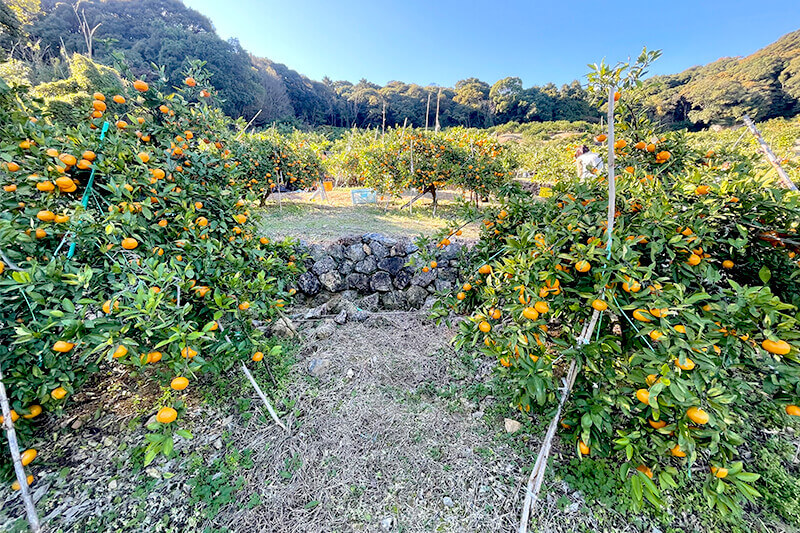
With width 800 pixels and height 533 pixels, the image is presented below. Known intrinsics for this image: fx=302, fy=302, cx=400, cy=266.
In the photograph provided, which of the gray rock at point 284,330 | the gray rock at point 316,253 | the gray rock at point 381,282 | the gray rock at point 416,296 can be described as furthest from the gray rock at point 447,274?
the gray rock at point 284,330

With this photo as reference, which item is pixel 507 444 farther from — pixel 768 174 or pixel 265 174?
pixel 265 174

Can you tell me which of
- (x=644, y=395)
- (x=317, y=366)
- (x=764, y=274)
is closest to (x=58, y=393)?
(x=317, y=366)

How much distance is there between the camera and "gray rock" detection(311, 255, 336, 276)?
397 centimetres

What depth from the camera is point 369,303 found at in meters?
3.76

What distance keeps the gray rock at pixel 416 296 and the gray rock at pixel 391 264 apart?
331 mm

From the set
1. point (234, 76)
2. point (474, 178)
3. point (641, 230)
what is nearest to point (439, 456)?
point (641, 230)

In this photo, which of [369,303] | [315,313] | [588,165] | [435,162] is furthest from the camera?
[435,162]

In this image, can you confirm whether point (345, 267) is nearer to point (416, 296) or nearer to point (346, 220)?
point (416, 296)

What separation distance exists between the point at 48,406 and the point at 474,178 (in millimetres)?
7107

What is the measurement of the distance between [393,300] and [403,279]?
320mm

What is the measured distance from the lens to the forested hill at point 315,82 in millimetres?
15766

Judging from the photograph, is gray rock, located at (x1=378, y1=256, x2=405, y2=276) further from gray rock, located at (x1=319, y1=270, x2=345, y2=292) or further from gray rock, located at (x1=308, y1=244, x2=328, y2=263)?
gray rock, located at (x1=308, y1=244, x2=328, y2=263)

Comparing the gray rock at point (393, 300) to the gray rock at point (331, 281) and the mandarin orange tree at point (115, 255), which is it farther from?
the mandarin orange tree at point (115, 255)

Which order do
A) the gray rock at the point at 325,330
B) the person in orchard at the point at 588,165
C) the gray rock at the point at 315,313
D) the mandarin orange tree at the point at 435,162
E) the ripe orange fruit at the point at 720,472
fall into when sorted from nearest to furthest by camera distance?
the ripe orange fruit at the point at 720,472 < the person in orchard at the point at 588,165 < the gray rock at the point at 325,330 < the gray rock at the point at 315,313 < the mandarin orange tree at the point at 435,162
